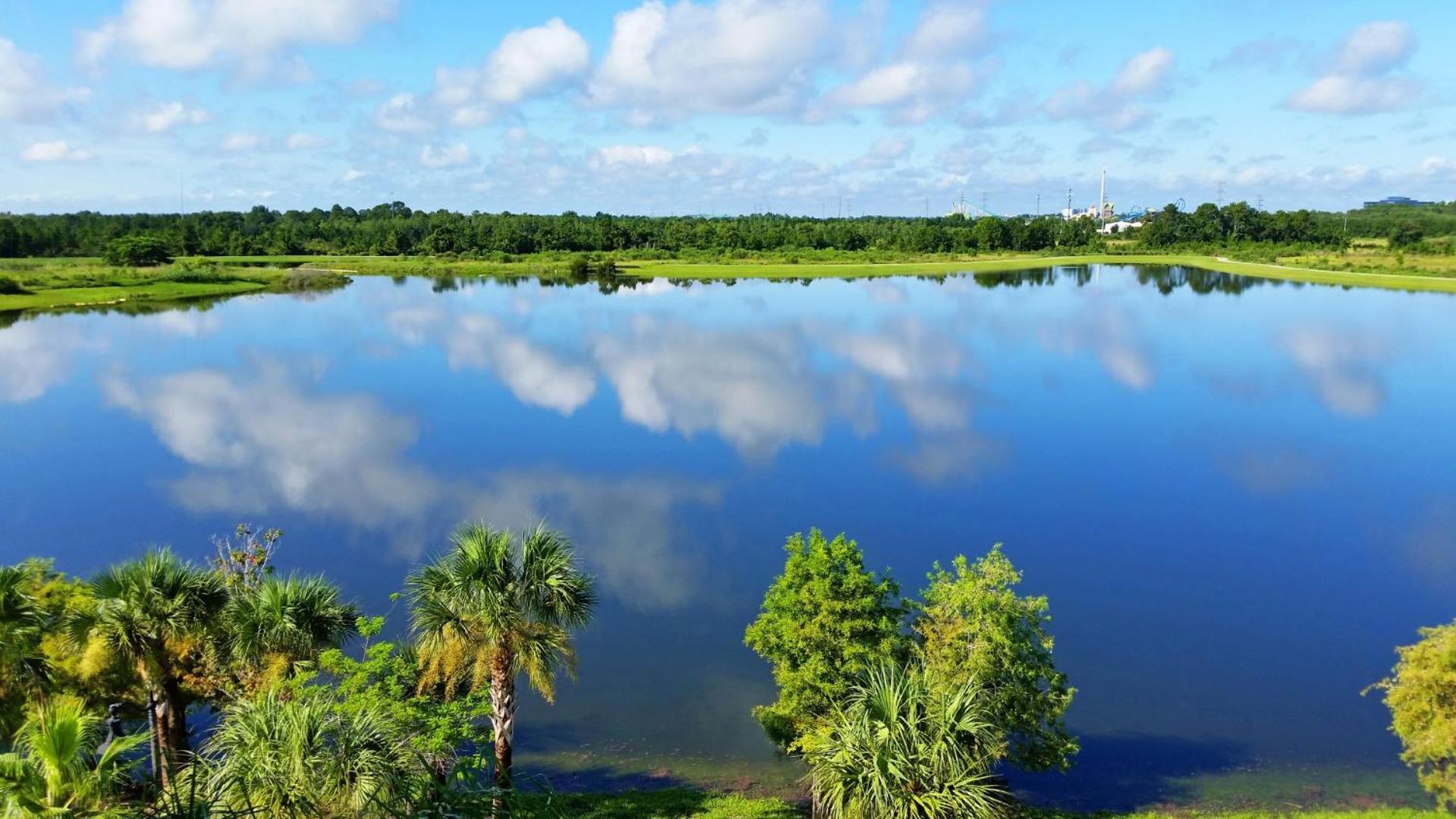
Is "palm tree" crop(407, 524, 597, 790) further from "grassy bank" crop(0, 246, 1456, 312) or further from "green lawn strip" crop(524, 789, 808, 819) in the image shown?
"grassy bank" crop(0, 246, 1456, 312)

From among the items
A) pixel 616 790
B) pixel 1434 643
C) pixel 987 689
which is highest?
pixel 1434 643

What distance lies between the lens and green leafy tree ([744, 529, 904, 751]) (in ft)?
55.9

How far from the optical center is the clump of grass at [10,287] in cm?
9275

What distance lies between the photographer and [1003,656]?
1695 cm

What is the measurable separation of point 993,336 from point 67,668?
6943 centimetres

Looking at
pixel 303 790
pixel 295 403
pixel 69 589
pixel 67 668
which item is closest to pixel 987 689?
pixel 303 790

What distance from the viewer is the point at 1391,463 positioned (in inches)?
1672

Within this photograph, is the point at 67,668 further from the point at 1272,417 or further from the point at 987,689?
the point at 1272,417

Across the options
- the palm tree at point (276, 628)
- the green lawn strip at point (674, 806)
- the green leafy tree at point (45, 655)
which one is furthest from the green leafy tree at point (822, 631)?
the green leafy tree at point (45, 655)

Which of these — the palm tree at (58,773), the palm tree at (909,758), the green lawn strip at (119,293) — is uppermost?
the green lawn strip at (119,293)

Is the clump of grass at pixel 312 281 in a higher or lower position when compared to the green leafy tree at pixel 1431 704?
higher

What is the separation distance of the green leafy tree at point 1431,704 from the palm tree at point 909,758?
315 inches

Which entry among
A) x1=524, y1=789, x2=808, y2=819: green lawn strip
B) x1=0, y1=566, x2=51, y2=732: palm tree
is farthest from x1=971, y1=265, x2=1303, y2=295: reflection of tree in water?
x1=0, y1=566, x2=51, y2=732: palm tree

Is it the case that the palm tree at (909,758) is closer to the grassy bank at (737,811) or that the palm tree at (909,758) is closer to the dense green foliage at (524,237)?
the grassy bank at (737,811)
